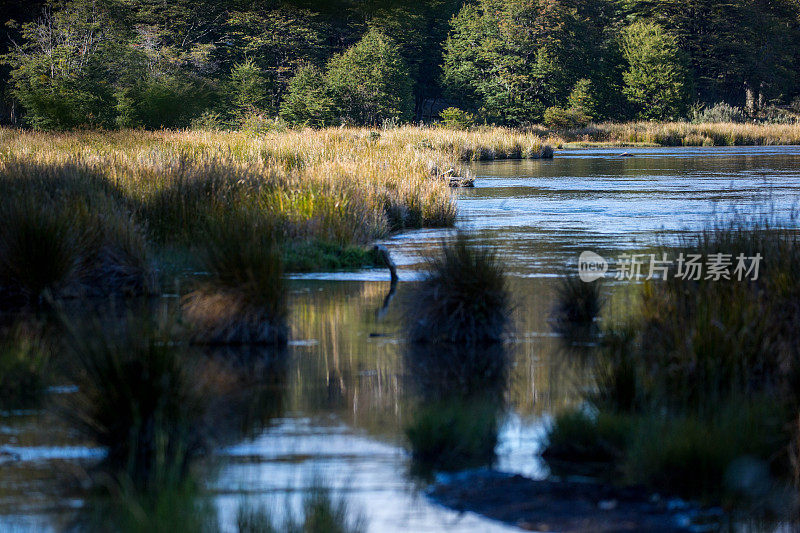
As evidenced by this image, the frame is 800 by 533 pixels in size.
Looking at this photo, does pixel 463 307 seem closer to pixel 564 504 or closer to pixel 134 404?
pixel 134 404

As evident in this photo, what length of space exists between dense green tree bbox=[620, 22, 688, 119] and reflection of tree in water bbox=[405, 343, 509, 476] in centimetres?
6551

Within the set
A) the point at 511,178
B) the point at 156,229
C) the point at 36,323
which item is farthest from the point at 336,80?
the point at 36,323

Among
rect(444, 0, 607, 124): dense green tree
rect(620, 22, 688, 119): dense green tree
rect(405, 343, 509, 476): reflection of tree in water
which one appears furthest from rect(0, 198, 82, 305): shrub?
rect(620, 22, 688, 119): dense green tree

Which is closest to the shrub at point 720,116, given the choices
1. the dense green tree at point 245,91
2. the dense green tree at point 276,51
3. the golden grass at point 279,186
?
the dense green tree at point 276,51

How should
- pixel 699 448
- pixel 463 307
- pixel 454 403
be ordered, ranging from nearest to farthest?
pixel 699 448 < pixel 454 403 < pixel 463 307

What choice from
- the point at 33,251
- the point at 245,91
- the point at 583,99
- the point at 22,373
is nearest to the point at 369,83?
the point at 245,91

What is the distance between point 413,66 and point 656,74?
1749 centimetres

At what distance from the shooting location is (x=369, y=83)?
5981 cm

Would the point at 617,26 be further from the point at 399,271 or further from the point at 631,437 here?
the point at 631,437

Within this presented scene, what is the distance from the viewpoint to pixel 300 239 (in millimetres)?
14133

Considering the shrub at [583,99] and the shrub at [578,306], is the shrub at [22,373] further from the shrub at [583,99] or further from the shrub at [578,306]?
the shrub at [583,99]

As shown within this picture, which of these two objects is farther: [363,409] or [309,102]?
[309,102]

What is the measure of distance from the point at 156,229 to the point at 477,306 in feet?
22.2

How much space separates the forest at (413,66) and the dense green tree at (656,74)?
13 cm
